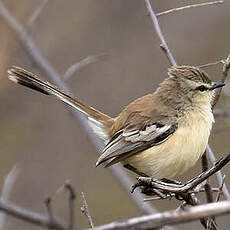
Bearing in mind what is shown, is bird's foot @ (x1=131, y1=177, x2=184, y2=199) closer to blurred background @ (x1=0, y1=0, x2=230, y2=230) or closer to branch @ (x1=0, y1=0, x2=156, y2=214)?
branch @ (x1=0, y1=0, x2=156, y2=214)

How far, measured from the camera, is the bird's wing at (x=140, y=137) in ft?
14.3

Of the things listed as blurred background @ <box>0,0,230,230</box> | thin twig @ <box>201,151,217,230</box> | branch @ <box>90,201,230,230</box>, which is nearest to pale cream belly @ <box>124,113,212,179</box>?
thin twig @ <box>201,151,217,230</box>

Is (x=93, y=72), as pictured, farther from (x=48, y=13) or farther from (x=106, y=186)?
(x=106, y=186)

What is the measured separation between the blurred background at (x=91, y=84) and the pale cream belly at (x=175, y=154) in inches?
122

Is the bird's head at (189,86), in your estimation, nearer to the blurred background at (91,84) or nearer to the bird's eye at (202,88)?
the bird's eye at (202,88)

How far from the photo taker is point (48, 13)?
26.1 feet

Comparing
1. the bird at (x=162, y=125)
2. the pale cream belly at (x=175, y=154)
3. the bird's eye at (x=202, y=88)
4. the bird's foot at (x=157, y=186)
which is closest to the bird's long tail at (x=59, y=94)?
the bird at (x=162, y=125)

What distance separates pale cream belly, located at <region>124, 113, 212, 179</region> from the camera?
4.25m

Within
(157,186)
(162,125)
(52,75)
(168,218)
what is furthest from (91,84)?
(168,218)

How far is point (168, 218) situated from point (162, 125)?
236 cm

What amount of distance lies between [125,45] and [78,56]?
28.9 inches

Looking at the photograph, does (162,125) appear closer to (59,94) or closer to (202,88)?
(202,88)

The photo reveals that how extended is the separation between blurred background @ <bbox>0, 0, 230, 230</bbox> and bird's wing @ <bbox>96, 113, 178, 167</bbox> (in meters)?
2.98

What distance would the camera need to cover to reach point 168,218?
2117 millimetres
